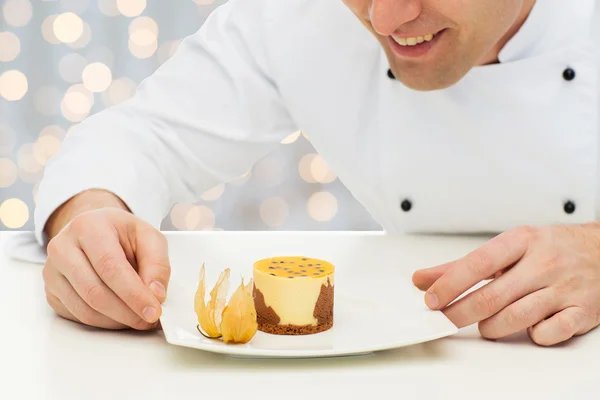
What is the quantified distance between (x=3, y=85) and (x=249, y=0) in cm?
133

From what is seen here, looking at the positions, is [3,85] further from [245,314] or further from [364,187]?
[245,314]

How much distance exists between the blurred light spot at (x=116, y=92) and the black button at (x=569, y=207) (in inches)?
65.4

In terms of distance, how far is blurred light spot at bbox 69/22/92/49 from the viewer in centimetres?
260

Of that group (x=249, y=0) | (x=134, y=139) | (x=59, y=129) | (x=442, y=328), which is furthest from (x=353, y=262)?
(x=59, y=129)

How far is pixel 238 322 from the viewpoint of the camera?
804mm

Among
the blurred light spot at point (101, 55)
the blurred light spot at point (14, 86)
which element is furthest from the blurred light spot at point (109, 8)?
the blurred light spot at point (14, 86)

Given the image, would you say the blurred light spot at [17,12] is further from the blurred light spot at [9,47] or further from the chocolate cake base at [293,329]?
the chocolate cake base at [293,329]

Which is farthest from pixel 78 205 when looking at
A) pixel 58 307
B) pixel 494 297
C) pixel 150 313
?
pixel 494 297

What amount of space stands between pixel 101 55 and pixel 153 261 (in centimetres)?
185

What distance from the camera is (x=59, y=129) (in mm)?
2650

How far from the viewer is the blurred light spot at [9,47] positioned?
2.58 m

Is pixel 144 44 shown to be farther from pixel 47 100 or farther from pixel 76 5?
pixel 47 100

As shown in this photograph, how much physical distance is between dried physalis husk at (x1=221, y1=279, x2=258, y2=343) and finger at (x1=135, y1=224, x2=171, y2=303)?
0.12 metres

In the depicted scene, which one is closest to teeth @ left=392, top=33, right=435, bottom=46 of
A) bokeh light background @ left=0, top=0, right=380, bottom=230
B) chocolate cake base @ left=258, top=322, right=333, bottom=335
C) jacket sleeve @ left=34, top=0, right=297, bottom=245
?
jacket sleeve @ left=34, top=0, right=297, bottom=245
